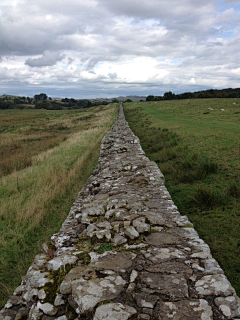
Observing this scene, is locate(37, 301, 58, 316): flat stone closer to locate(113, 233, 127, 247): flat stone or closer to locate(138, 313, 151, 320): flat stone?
locate(138, 313, 151, 320): flat stone

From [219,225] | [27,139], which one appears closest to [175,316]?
[219,225]

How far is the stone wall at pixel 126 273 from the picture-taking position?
2133 mm

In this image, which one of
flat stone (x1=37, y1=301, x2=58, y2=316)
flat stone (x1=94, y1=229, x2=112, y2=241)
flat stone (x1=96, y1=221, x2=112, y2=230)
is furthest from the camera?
flat stone (x1=96, y1=221, x2=112, y2=230)

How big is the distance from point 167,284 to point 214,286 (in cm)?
49

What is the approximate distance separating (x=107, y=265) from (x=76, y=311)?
0.67 m

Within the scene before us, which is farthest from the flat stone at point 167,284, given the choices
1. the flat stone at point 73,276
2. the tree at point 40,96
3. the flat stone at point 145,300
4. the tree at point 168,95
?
the tree at point 40,96

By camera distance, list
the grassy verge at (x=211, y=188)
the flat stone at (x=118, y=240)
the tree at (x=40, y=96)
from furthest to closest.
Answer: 1. the tree at (x=40, y=96)
2. the grassy verge at (x=211, y=188)
3. the flat stone at (x=118, y=240)

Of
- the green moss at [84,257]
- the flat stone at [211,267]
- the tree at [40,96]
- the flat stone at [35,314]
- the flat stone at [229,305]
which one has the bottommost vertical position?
the flat stone at [35,314]

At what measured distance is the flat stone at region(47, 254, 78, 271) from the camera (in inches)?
112

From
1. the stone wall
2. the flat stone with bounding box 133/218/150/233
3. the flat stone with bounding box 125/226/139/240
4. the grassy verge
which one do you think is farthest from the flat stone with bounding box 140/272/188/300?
the grassy verge

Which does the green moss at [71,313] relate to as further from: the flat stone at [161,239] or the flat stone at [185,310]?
the flat stone at [161,239]

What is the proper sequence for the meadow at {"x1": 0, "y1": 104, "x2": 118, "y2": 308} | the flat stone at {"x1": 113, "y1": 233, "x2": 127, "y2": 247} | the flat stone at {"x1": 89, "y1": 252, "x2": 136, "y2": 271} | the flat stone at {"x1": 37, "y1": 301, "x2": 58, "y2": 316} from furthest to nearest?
1. the meadow at {"x1": 0, "y1": 104, "x2": 118, "y2": 308}
2. the flat stone at {"x1": 113, "y1": 233, "x2": 127, "y2": 247}
3. the flat stone at {"x1": 89, "y1": 252, "x2": 136, "y2": 271}
4. the flat stone at {"x1": 37, "y1": 301, "x2": 58, "y2": 316}

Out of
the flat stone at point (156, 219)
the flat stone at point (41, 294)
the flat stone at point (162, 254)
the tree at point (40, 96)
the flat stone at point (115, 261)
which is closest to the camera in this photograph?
the flat stone at point (41, 294)

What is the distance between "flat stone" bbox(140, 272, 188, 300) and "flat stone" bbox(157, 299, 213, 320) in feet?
0.31
